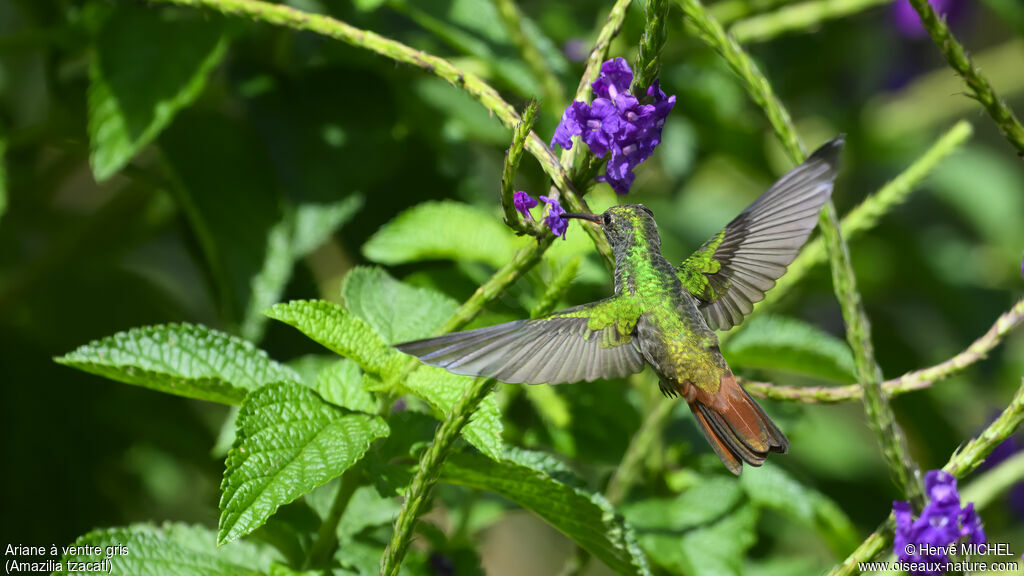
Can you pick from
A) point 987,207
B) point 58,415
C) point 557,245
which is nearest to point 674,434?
point 557,245

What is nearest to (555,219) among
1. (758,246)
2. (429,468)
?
(429,468)

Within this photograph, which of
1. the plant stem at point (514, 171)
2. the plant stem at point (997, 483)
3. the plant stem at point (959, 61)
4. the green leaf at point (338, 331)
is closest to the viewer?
the plant stem at point (514, 171)

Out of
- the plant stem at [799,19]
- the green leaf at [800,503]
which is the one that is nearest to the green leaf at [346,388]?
the green leaf at [800,503]

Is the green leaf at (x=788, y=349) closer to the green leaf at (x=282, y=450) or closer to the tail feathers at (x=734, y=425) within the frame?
the tail feathers at (x=734, y=425)

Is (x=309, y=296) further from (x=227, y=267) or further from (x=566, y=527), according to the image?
(x=566, y=527)

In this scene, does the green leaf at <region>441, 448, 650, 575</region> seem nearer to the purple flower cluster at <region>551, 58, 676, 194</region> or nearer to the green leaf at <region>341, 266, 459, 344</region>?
the green leaf at <region>341, 266, 459, 344</region>

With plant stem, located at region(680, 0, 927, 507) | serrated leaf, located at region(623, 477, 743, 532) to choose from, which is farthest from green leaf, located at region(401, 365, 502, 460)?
serrated leaf, located at region(623, 477, 743, 532)
